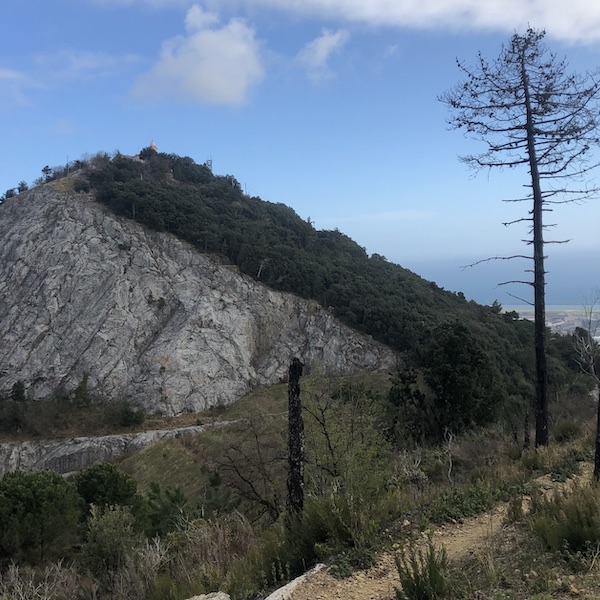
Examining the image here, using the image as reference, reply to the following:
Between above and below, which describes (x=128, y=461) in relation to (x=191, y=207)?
below

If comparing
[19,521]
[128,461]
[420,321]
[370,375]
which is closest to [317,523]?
[19,521]

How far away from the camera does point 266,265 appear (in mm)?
49656

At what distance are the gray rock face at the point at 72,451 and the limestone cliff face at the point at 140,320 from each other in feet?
16.1

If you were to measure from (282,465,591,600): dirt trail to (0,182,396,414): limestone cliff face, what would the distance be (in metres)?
35.2

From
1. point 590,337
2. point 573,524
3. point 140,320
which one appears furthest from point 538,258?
point 140,320

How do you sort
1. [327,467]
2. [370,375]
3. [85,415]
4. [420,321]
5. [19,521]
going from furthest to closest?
[420,321], [370,375], [85,415], [19,521], [327,467]

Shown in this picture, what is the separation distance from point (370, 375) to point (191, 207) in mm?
29209

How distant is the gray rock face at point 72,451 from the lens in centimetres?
3256

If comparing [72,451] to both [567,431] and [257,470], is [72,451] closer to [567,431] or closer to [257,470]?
[257,470]

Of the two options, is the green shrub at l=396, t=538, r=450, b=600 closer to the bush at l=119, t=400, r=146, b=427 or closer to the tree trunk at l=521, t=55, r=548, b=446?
the tree trunk at l=521, t=55, r=548, b=446

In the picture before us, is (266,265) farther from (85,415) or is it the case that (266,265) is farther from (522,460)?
(522,460)

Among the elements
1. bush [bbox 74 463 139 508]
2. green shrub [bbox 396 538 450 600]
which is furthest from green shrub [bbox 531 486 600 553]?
bush [bbox 74 463 139 508]

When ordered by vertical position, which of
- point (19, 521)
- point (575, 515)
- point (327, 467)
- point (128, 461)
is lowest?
point (128, 461)

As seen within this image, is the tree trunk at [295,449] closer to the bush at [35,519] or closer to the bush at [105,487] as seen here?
the bush at [35,519]
